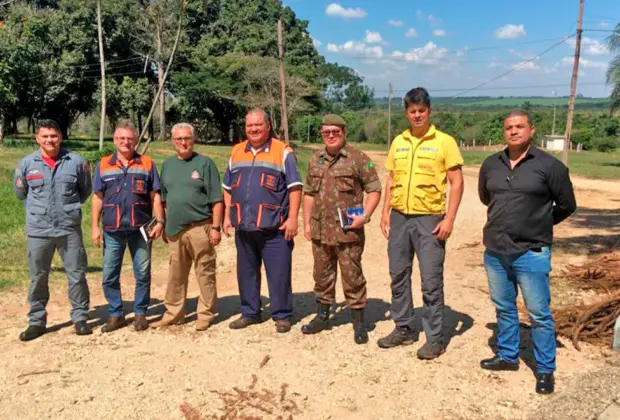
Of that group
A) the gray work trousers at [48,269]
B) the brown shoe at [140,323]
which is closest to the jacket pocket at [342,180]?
the brown shoe at [140,323]

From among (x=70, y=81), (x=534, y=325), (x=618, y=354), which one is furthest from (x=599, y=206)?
(x=70, y=81)

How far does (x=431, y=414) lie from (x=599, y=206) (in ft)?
41.1

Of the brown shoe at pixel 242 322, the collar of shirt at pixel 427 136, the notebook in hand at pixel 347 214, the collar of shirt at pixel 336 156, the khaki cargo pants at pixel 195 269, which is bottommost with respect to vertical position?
the brown shoe at pixel 242 322

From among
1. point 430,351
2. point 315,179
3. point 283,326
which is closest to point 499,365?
point 430,351

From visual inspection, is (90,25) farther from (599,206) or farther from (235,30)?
(599,206)

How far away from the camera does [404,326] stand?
14.0 ft

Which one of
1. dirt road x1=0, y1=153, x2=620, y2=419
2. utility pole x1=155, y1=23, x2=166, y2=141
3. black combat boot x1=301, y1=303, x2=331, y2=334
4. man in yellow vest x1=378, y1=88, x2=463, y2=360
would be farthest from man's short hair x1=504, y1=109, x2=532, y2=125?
utility pole x1=155, y1=23, x2=166, y2=141

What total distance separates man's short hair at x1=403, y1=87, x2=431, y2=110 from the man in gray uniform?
9.07ft

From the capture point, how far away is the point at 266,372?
12.6ft

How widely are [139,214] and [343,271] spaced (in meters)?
1.79

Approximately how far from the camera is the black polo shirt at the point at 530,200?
132 inches

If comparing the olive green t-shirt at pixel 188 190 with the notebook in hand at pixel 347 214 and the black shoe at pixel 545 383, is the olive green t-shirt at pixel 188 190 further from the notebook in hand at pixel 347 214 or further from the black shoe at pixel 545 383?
the black shoe at pixel 545 383

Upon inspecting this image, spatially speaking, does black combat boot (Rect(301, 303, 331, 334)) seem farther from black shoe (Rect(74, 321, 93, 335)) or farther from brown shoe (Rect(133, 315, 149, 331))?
black shoe (Rect(74, 321, 93, 335))

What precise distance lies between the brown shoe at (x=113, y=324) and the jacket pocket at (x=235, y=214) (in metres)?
1.35
